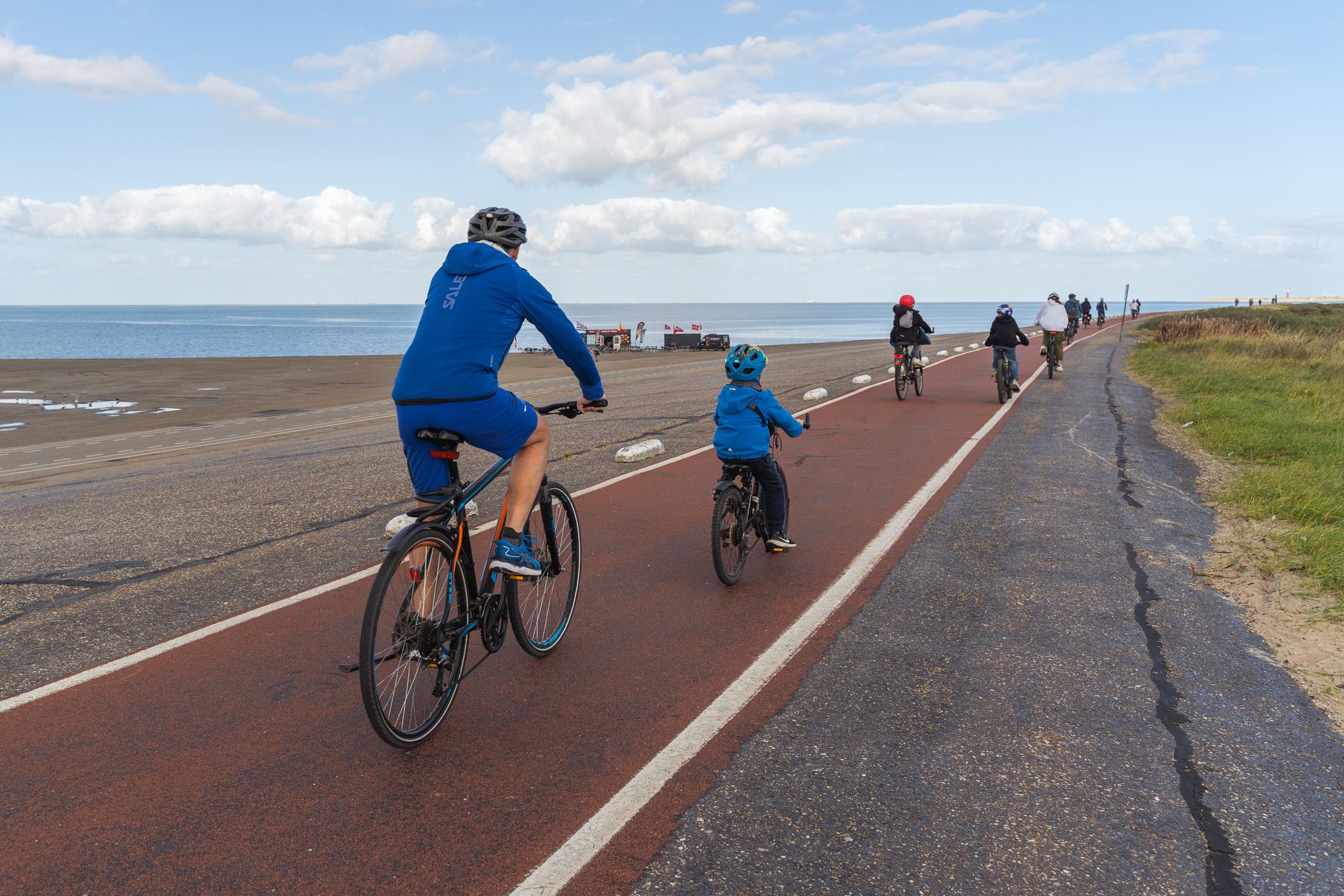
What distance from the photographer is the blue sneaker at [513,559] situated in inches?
163

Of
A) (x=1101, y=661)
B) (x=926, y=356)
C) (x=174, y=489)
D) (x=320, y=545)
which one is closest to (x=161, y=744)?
(x=320, y=545)

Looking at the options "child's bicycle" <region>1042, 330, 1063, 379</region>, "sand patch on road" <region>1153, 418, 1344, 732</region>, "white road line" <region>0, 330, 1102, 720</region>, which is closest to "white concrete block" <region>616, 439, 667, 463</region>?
"white road line" <region>0, 330, 1102, 720</region>

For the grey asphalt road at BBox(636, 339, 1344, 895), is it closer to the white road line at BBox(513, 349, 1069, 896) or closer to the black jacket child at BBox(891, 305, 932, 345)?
the white road line at BBox(513, 349, 1069, 896)

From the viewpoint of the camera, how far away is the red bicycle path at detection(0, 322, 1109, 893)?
3045mm

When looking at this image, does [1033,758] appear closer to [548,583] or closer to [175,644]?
[548,583]

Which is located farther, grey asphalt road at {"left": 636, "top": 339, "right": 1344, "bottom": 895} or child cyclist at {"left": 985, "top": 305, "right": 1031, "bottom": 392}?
child cyclist at {"left": 985, "top": 305, "right": 1031, "bottom": 392}

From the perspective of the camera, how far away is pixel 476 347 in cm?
386

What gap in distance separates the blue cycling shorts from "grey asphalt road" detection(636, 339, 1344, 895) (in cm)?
168

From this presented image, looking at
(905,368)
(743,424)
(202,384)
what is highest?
(743,424)

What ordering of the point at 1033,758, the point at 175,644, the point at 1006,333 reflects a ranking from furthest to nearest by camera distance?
the point at 1006,333, the point at 175,644, the point at 1033,758

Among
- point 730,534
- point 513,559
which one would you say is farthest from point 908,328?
point 513,559

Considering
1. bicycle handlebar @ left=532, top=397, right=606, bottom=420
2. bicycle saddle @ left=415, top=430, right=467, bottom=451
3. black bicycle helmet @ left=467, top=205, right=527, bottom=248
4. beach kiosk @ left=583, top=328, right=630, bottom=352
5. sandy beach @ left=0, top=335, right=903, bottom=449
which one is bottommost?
sandy beach @ left=0, top=335, right=903, bottom=449

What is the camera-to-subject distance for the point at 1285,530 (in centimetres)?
753

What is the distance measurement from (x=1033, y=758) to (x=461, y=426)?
2.73 metres
